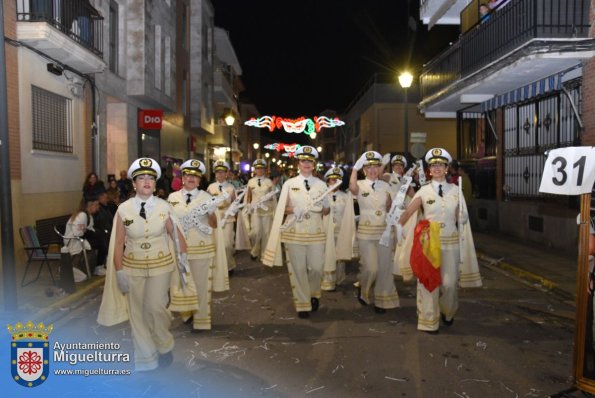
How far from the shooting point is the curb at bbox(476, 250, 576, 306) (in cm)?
898

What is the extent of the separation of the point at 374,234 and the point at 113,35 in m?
14.7

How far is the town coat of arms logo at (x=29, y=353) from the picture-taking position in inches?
182

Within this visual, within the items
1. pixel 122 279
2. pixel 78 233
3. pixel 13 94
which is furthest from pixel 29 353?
pixel 13 94

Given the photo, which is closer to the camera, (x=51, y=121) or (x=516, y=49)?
(x=516, y=49)

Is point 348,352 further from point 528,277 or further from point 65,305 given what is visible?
point 528,277

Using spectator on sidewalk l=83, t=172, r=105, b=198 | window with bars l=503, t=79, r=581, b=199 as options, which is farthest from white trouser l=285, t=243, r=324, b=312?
window with bars l=503, t=79, r=581, b=199

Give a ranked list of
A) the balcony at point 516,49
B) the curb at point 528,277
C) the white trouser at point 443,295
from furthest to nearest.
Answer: the balcony at point 516,49, the curb at point 528,277, the white trouser at point 443,295

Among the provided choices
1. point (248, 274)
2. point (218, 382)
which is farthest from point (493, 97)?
point (218, 382)

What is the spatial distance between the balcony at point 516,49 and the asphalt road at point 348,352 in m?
5.91

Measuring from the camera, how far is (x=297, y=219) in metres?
7.65

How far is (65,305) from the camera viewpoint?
27.6 feet

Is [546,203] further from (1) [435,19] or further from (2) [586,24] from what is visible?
(1) [435,19]

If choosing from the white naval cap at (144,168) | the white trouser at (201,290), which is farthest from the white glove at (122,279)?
the white trouser at (201,290)

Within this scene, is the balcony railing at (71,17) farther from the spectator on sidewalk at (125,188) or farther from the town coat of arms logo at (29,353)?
the town coat of arms logo at (29,353)
